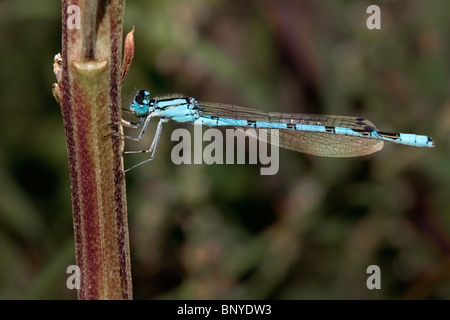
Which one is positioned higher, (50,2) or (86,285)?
(50,2)

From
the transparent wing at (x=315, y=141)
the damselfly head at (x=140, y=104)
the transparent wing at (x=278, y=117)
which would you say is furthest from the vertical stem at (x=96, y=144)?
the transparent wing at (x=315, y=141)

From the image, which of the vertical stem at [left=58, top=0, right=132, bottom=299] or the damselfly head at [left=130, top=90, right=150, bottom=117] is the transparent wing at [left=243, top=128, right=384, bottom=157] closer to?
the damselfly head at [left=130, top=90, right=150, bottom=117]

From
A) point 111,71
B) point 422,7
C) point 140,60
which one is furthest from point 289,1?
point 111,71

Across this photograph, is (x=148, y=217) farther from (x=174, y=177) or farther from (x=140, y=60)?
(x=140, y=60)

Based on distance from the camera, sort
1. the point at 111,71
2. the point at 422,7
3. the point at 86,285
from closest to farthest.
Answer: the point at 111,71 < the point at 86,285 < the point at 422,7

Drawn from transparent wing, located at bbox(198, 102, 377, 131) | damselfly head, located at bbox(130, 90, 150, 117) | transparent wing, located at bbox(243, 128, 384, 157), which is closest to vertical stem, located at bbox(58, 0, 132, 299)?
damselfly head, located at bbox(130, 90, 150, 117)
